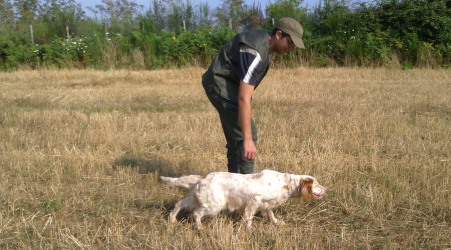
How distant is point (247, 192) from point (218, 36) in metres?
A: 14.4

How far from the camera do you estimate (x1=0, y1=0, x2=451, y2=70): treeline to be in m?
16.2

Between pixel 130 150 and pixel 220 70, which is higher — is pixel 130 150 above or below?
below

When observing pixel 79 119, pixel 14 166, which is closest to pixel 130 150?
pixel 14 166

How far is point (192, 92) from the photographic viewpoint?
1146 cm

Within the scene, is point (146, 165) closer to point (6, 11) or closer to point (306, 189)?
point (306, 189)

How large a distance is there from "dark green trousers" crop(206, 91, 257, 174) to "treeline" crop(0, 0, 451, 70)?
40.4ft

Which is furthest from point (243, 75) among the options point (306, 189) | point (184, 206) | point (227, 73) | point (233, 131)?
point (184, 206)

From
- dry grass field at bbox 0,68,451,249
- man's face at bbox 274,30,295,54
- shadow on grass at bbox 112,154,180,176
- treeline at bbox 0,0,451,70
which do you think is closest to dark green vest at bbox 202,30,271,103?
man's face at bbox 274,30,295,54

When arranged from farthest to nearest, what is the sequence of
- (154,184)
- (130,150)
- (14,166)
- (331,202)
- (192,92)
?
(192,92) → (130,150) → (14,166) → (154,184) → (331,202)

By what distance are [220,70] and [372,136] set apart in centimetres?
312

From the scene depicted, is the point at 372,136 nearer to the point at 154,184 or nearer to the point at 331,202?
the point at 331,202

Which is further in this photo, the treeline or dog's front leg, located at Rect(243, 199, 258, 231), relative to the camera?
the treeline

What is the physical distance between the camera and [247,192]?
3768mm

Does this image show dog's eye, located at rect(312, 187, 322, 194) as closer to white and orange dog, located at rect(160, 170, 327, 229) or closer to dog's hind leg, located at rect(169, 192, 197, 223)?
white and orange dog, located at rect(160, 170, 327, 229)
